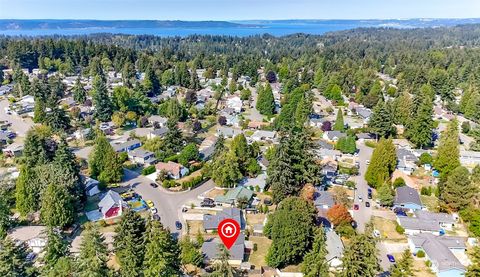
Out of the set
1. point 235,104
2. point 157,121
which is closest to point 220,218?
point 157,121

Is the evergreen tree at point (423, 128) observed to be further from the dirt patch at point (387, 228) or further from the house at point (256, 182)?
the house at point (256, 182)

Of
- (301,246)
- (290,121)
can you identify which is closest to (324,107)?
(290,121)

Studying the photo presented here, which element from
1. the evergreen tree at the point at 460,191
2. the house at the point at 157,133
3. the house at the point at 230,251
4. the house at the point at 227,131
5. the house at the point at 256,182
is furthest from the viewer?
the house at the point at 227,131

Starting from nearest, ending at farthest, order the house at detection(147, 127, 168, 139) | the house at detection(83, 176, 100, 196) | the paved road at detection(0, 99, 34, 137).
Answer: the house at detection(83, 176, 100, 196) → the house at detection(147, 127, 168, 139) → the paved road at detection(0, 99, 34, 137)

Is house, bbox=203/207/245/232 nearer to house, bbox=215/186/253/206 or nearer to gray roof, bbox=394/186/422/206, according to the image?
house, bbox=215/186/253/206

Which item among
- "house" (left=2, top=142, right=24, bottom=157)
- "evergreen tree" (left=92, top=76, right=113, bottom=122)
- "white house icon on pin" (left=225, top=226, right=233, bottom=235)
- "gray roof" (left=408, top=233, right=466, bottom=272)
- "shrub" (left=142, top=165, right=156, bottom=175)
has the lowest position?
"gray roof" (left=408, top=233, right=466, bottom=272)

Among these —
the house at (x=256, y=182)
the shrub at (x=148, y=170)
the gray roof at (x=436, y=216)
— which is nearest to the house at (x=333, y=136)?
the house at (x=256, y=182)

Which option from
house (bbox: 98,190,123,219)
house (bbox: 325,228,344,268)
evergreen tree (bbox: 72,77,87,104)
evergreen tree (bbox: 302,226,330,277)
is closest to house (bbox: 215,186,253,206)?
house (bbox: 325,228,344,268)
